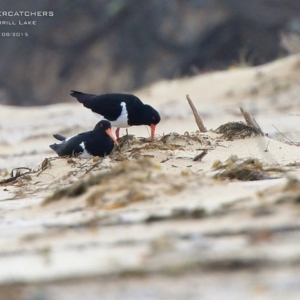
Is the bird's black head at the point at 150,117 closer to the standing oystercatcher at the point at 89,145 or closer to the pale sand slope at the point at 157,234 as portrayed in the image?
the standing oystercatcher at the point at 89,145

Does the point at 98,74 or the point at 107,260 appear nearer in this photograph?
the point at 107,260

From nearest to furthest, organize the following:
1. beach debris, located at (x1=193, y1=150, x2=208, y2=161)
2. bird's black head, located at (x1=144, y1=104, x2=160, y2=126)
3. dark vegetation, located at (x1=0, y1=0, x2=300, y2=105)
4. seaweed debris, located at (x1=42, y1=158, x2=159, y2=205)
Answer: seaweed debris, located at (x1=42, y1=158, x2=159, y2=205)
beach debris, located at (x1=193, y1=150, x2=208, y2=161)
bird's black head, located at (x1=144, y1=104, x2=160, y2=126)
dark vegetation, located at (x1=0, y1=0, x2=300, y2=105)

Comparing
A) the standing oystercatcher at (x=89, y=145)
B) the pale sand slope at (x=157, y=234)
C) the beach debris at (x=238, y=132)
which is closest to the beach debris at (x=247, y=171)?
the pale sand slope at (x=157, y=234)

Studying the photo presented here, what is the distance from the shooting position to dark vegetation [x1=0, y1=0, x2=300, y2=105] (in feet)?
74.5

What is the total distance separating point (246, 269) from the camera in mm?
2566

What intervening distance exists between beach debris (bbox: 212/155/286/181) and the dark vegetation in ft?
54.6

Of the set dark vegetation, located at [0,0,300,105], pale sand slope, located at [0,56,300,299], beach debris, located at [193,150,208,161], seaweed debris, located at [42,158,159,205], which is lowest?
pale sand slope, located at [0,56,300,299]

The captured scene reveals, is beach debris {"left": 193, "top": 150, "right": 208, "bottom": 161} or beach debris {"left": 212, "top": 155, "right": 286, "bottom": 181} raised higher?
beach debris {"left": 193, "top": 150, "right": 208, "bottom": 161}

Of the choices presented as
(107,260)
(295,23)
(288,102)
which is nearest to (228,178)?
(107,260)

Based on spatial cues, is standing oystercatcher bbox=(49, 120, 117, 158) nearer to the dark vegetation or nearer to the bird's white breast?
the bird's white breast

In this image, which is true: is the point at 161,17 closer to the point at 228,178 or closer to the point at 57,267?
the point at 228,178

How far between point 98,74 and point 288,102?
1213 cm

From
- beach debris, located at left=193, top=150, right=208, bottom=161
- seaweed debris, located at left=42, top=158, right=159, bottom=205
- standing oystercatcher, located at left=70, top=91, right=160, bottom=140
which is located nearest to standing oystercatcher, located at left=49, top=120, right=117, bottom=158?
beach debris, located at left=193, top=150, right=208, bottom=161

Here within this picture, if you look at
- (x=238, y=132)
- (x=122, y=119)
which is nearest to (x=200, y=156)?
(x=238, y=132)
